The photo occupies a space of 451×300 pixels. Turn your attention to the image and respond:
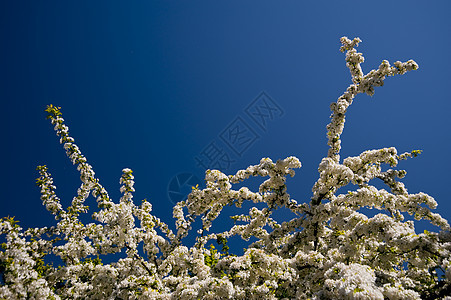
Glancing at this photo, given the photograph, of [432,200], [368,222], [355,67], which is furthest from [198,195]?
[355,67]

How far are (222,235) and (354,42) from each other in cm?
1182

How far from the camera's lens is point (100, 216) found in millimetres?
8930

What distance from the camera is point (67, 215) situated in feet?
36.7

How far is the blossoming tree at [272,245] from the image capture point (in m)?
5.79

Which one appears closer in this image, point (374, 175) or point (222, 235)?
point (374, 175)

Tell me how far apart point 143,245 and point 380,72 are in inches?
503

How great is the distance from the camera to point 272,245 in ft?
31.1

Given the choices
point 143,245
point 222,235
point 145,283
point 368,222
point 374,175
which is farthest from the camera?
point 222,235

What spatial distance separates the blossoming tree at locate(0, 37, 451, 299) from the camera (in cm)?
579

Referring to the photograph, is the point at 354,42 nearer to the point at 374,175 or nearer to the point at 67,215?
the point at 374,175

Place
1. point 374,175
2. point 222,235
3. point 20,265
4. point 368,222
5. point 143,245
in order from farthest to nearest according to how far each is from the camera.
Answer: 1. point 222,235
2. point 143,245
3. point 374,175
4. point 368,222
5. point 20,265

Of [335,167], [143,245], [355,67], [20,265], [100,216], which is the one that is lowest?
[335,167]

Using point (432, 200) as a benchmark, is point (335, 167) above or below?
above

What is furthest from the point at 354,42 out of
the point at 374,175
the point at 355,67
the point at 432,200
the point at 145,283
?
the point at 145,283
